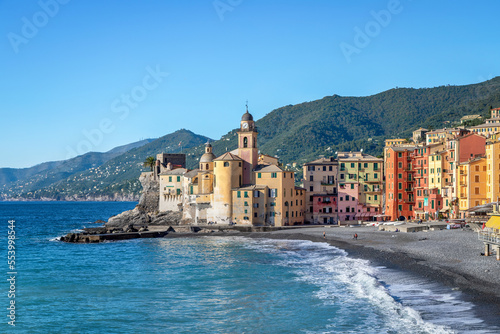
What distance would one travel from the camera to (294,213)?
97.6m

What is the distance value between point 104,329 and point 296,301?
13.1 metres

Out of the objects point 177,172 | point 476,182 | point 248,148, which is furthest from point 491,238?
point 177,172

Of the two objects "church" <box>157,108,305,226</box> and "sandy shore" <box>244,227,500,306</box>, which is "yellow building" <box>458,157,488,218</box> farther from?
"church" <box>157,108,305,226</box>

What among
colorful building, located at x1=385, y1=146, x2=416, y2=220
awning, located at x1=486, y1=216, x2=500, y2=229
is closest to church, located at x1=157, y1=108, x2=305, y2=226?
colorful building, located at x1=385, y1=146, x2=416, y2=220

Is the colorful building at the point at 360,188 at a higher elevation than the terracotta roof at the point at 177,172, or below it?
below

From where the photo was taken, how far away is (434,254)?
52.2 metres

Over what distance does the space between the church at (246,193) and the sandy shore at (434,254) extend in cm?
853

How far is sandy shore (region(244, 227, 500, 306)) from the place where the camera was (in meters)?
37.2

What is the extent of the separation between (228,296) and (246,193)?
51934mm

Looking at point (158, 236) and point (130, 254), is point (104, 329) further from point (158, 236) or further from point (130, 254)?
point (158, 236)

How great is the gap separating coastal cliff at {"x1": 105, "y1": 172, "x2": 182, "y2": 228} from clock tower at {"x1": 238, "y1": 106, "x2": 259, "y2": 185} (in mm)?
21070

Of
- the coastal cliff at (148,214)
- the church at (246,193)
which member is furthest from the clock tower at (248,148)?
the coastal cliff at (148,214)

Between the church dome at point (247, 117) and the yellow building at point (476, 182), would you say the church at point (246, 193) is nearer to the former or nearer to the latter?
the church dome at point (247, 117)

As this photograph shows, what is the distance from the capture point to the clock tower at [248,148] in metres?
98.8
